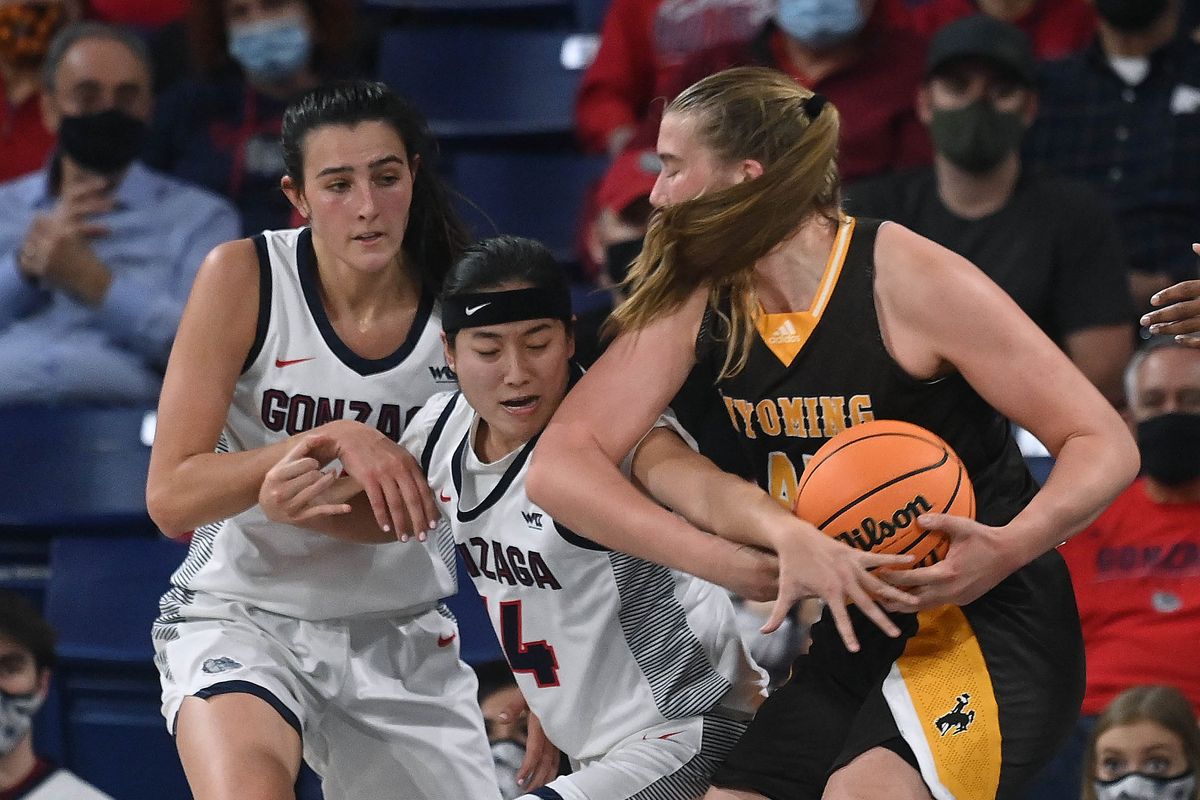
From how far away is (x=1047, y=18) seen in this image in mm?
6008

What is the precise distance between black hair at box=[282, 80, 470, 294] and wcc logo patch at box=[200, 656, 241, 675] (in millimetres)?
874

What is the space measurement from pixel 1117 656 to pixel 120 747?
107 inches

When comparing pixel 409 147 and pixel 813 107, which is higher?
pixel 813 107

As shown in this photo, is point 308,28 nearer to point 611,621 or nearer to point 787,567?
point 611,621

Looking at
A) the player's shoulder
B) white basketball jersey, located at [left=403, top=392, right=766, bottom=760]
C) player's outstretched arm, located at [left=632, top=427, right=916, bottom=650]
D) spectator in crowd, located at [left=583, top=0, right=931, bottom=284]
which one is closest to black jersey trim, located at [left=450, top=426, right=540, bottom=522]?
white basketball jersey, located at [left=403, top=392, right=766, bottom=760]

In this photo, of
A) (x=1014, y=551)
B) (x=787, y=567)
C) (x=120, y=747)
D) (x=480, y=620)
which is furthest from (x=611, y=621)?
(x=120, y=747)

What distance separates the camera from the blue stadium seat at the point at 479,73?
7055 mm

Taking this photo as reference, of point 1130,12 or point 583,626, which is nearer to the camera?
point 583,626

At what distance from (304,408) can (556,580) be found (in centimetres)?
70

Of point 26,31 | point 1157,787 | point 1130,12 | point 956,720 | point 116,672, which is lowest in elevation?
point 116,672

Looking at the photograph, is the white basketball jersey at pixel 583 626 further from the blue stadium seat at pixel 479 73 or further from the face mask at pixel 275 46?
the blue stadium seat at pixel 479 73

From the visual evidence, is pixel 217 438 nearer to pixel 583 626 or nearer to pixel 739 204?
pixel 583 626

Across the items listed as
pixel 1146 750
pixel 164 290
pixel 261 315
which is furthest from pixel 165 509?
pixel 164 290

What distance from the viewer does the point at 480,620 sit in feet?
15.8
